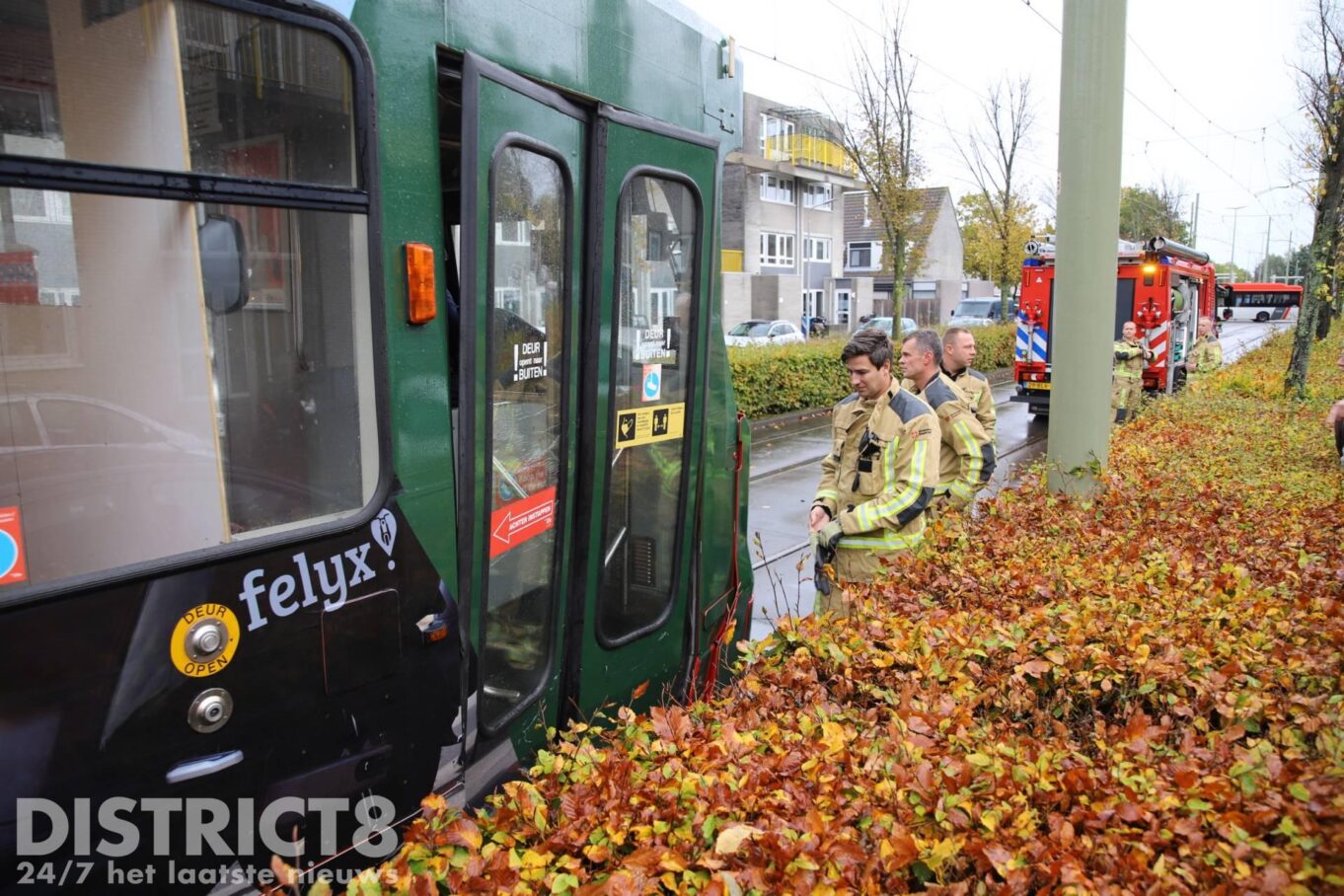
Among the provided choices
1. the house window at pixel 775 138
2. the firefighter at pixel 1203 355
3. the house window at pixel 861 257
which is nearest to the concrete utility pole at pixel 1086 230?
the firefighter at pixel 1203 355

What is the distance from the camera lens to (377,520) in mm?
2439

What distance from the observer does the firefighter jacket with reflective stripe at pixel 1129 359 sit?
43.2ft

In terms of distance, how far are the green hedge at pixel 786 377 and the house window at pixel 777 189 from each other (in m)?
24.8

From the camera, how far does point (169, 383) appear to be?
6.75 ft

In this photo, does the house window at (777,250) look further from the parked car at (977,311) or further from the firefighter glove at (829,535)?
the firefighter glove at (829,535)

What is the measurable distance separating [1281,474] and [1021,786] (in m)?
5.56

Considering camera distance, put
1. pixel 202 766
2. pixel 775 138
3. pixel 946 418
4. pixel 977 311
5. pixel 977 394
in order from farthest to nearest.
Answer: pixel 775 138
pixel 977 311
pixel 977 394
pixel 946 418
pixel 202 766

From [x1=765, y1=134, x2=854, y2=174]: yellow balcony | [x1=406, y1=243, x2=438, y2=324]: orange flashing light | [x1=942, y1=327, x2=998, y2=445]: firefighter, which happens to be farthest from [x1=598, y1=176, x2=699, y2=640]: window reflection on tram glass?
[x1=765, y1=134, x2=854, y2=174]: yellow balcony

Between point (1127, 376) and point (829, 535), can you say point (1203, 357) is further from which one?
point (829, 535)

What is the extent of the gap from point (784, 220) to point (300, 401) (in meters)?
43.7

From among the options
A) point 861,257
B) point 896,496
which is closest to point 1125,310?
point 896,496

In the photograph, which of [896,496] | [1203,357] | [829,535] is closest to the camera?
[896,496]

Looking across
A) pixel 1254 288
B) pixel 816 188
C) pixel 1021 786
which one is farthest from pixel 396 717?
pixel 1254 288

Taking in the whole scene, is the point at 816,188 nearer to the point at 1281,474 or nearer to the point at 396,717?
the point at 1281,474
